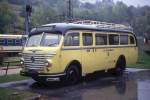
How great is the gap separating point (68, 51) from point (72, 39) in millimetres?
689

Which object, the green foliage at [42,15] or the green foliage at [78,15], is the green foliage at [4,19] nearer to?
the green foliage at [78,15]

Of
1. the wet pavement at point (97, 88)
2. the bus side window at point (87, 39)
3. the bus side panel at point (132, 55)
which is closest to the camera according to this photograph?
the wet pavement at point (97, 88)

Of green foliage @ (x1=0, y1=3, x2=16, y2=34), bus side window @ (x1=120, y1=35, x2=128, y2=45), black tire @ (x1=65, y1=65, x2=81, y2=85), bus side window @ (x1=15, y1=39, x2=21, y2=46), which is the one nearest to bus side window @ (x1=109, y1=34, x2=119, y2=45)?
bus side window @ (x1=120, y1=35, x2=128, y2=45)

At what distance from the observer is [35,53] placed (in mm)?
15781

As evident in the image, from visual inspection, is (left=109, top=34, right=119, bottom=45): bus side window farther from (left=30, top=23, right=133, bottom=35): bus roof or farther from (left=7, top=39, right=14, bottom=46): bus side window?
(left=7, top=39, right=14, bottom=46): bus side window

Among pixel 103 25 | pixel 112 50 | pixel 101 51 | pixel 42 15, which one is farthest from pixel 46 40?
pixel 42 15

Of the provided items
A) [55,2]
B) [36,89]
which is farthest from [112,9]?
[36,89]

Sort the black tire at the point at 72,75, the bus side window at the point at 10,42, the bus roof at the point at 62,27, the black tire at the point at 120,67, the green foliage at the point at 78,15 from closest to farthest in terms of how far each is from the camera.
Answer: the bus roof at the point at 62,27, the black tire at the point at 72,75, the black tire at the point at 120,67, the bus side window at the point at 10,42, the green foliage at the point at 78,15

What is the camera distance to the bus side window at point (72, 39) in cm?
1635

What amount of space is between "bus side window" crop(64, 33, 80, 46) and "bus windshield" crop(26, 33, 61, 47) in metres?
0.40

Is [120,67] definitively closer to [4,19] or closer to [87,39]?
[87,39]

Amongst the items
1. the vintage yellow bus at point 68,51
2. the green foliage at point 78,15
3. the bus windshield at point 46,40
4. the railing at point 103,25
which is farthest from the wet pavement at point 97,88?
the green foliage at point 78,15

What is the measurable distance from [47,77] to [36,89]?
667 mm

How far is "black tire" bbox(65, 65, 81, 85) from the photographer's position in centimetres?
1653
